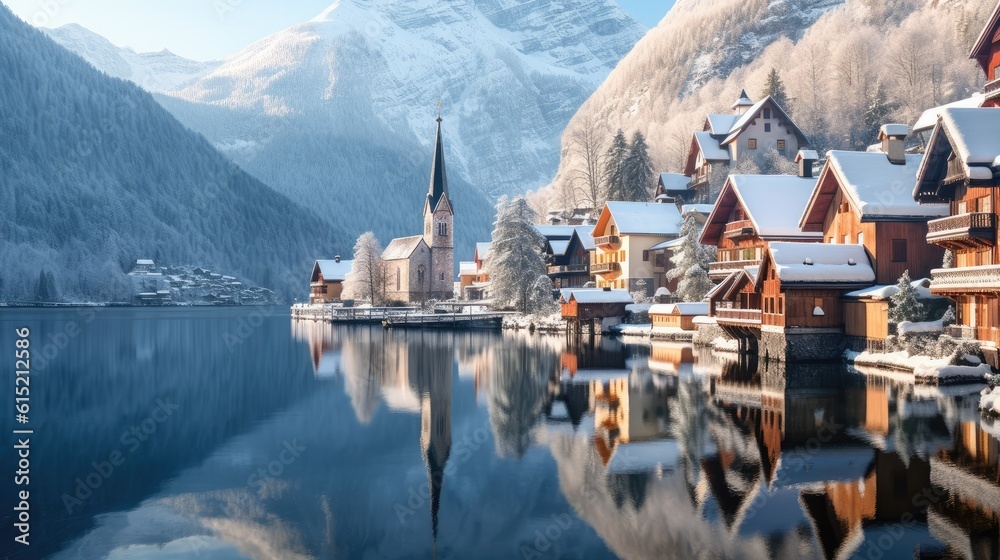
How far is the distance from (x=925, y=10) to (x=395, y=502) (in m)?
133

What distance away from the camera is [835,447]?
71.9 ft

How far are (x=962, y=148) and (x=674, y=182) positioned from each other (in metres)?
61.5

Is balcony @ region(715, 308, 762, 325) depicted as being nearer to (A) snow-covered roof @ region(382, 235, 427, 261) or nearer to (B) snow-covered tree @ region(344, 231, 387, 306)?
(A) snow-covered roof @ region(382, 235, 427, 261)

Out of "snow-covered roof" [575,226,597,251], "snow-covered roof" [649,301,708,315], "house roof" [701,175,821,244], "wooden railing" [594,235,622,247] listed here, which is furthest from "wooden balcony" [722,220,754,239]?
"snow-covered roof" [575,226,597,251]

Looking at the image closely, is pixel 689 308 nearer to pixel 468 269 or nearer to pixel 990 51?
pixel 990 51

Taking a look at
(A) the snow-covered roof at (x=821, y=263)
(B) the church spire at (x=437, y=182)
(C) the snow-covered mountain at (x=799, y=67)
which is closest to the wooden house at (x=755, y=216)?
(A) the snow-covered roof at (x=821, y=263)

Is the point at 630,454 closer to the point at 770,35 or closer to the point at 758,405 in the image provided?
the point at 758,405

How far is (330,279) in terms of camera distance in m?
152

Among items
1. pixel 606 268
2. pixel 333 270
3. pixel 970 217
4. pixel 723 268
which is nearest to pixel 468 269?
pixel 333 270

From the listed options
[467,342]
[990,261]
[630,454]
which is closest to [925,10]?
[467,342]

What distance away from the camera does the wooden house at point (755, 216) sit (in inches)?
2188

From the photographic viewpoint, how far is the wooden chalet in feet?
147

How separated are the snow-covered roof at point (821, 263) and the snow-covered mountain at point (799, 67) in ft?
169

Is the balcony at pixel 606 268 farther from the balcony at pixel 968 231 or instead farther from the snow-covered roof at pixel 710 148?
the balcony at pixel 968 231
